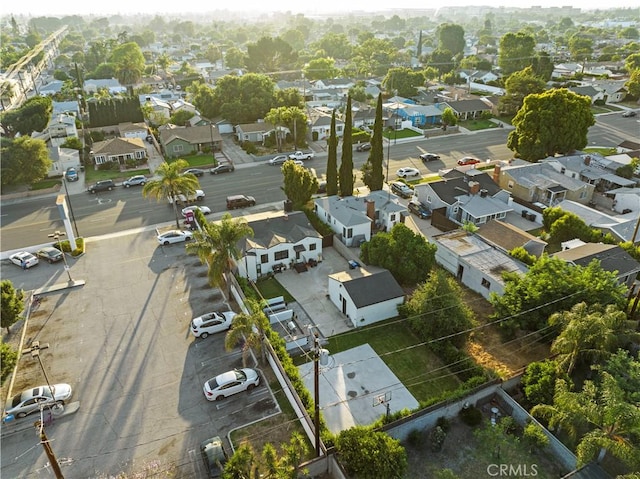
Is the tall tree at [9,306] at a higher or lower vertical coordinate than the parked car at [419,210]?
higher

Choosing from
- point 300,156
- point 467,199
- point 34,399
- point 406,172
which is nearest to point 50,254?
point 34,399

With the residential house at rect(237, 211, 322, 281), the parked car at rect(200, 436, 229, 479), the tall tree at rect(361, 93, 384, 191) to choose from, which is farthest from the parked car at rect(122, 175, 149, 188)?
the parked car at rect(200, 436, 229, 479)

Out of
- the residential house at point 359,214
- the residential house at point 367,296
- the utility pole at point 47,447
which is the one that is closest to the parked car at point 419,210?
the residential house at point 359,214

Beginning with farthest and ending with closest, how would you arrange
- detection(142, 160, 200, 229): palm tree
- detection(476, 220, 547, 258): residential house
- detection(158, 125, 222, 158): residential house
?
detection(158, 125, 222, 158): residential house, detection(142, 160, 200, 229): palm tree, detection(476, 220, 547, 258): residential house

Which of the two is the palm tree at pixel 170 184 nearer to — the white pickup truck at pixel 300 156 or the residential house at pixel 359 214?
the residential house at pixel 359 214

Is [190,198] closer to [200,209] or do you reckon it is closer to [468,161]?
[200,209]

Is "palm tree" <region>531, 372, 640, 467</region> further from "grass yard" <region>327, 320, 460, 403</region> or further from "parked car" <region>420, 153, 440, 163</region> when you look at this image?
"parked car" <region>420, 153, 440, 163</region>
